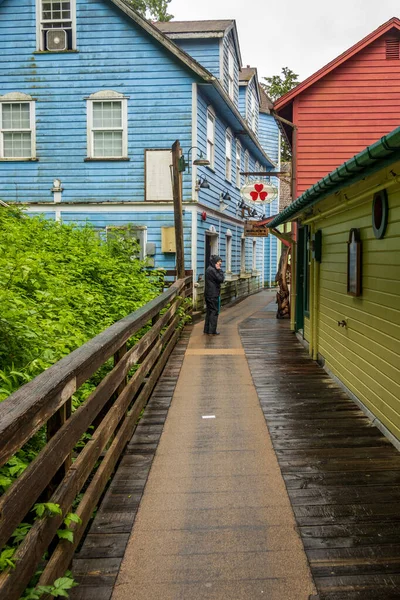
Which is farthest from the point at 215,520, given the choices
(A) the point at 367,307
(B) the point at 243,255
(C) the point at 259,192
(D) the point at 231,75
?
(B) the point at 243,255

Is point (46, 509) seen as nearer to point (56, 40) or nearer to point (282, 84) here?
point (56, 40)

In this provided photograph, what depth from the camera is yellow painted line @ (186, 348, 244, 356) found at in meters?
11.2

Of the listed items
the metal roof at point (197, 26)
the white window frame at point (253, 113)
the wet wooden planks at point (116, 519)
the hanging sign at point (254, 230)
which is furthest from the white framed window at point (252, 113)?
the wet wooden planks at point (116, 519)

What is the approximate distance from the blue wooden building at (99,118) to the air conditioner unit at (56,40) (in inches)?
1.0

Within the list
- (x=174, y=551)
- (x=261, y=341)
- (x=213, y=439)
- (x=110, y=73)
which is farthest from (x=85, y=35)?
(x=174, y=551)

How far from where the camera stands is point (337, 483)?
4.83 metres

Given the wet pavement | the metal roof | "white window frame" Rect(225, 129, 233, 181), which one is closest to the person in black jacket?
the wet pavement

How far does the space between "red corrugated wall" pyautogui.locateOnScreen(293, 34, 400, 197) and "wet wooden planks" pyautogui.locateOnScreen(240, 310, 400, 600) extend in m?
7.35

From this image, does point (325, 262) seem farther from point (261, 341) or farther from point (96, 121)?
point (96, 121)

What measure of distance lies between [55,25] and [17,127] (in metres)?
2.83

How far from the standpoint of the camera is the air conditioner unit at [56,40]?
16606 millimetres

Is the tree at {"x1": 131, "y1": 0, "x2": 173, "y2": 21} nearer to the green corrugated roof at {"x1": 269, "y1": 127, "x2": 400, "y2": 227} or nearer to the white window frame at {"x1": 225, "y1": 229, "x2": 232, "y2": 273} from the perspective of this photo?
the white window frame at {"x1": 225, "y1": 229, "x2": 232, "y2": 273}

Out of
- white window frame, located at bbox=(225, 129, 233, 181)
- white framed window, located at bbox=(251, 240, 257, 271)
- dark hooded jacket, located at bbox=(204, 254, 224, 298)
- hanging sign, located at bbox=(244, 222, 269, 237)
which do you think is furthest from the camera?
white framed window, located at bbox=(251, 240, 257, 271)

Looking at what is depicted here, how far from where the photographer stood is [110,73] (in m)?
16.6
